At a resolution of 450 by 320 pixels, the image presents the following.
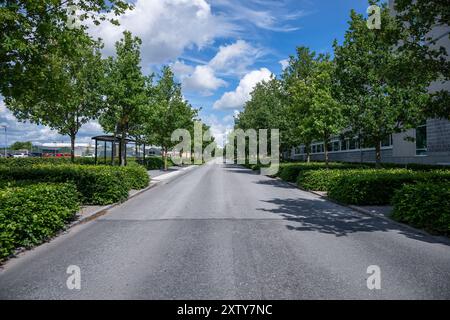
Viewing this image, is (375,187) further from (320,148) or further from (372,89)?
(320,148)

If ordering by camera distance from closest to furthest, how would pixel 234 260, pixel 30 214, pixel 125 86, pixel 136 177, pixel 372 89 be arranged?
pixel 234 260
pixel 30 214
pixel 372 89
pixel 136 177
pixel 125 86

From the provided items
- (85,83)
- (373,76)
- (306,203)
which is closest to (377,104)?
(373,76)

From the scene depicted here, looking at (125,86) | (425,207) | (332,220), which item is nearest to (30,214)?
(332,220)

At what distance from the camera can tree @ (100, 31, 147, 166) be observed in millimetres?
23688

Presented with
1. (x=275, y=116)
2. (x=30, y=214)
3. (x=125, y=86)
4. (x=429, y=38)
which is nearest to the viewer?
(x=30, y=214)

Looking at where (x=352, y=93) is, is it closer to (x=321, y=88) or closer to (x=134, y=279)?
(x=321, y=88)

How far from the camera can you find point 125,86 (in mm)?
24094

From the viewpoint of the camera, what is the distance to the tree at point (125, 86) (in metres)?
23.7

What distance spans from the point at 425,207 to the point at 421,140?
18.9 meters

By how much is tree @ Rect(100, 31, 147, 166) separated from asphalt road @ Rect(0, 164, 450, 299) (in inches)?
566

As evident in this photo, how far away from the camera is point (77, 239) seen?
8.09 metres

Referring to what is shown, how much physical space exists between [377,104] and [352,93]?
1.54 metres

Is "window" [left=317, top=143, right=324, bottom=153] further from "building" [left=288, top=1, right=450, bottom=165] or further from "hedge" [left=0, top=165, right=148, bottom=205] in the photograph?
"hedge" [left=0, top=165, right=148, bottom=205]

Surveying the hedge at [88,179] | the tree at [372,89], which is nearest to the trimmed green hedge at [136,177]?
the hedge at [88,179]
